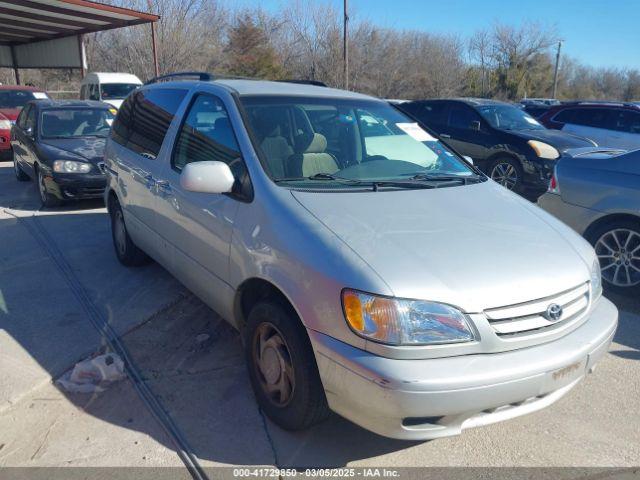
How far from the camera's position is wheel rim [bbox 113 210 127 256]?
203 inches

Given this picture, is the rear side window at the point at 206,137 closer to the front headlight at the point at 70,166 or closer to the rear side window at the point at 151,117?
the rear side window at the point at 151,117

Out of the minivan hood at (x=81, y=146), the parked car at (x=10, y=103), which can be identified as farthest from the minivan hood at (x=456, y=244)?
the parked car at (x=10, y=103)

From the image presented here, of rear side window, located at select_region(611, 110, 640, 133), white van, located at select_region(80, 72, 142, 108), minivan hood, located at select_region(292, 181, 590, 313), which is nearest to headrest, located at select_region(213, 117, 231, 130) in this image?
minivan hood, located at select_region(292, 181, 590, 313)

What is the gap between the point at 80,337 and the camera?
390 centimetres

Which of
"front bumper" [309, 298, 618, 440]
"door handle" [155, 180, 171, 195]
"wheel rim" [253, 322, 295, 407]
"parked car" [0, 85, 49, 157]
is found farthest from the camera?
"parked car" [0, 85, 49, 157]

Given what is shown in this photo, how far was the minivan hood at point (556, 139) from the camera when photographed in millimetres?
8938

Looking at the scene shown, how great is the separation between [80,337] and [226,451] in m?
1.71

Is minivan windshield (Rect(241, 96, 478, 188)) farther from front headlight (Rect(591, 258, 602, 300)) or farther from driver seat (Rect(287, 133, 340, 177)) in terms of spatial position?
front headlight (Rect(591, 258, 602, 300))

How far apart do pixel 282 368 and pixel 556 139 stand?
7.93 meters

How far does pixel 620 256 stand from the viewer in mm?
4785

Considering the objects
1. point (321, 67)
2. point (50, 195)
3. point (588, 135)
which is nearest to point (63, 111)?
point (50, 195)

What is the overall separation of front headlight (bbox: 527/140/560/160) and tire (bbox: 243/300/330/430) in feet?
23.3

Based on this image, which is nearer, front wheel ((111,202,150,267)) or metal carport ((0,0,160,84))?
front wheel ((111,202,150,267))

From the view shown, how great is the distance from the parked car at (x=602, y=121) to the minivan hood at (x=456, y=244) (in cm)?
860
